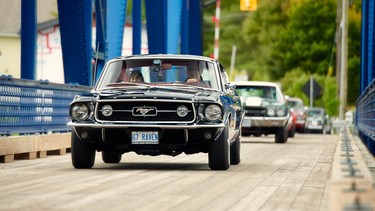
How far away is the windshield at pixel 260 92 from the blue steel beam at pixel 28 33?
1012cm

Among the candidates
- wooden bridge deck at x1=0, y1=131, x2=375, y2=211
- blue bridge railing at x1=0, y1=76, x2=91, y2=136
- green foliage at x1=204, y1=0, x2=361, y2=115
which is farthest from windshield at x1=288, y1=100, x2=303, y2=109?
wooden bridge deck at x1=0, y1=131, x2=375, y2=211

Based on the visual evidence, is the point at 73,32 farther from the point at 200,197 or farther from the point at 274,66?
the point at 274,66

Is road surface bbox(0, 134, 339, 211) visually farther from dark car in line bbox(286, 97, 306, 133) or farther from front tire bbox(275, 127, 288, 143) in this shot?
dark car in line bbox(286, 97, 306, 133)

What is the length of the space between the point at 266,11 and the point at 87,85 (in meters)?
80.0

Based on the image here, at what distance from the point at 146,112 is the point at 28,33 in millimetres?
7195

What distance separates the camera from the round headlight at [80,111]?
1506 cm

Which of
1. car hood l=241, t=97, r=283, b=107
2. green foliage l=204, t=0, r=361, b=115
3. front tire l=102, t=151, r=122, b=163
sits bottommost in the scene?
front tire l=102, t=151, r=122, b=163

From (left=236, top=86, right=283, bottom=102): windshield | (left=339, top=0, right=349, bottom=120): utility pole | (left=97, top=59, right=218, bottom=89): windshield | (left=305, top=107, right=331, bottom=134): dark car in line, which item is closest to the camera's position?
(left=97, top=59, right=218, bottom=89): windshield

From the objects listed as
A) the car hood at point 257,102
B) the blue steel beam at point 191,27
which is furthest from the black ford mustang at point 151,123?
the blue steel beam at point 191,27

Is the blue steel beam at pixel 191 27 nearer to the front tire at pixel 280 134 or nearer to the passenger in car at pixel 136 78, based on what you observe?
the front tire at pixel 280 134

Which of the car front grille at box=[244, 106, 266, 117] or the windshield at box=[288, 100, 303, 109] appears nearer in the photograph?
the car front grille at box=[244, 106, 266, 117]

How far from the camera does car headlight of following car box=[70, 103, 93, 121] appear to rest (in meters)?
15.1

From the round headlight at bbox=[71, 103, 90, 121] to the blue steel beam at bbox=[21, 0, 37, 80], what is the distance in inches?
261

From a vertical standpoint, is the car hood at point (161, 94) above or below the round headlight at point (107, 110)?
above
